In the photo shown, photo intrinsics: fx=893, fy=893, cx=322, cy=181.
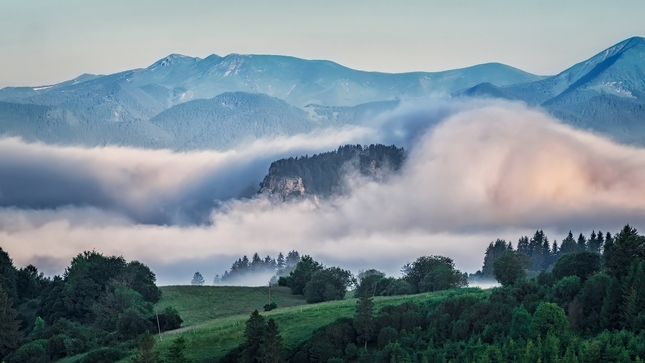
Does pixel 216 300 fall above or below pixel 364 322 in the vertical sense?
above

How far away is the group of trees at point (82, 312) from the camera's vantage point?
131 metres

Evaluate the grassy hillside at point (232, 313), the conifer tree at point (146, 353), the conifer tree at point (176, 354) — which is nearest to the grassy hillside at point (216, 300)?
the grassy hillside at point (232, 313)

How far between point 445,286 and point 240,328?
42178 mm

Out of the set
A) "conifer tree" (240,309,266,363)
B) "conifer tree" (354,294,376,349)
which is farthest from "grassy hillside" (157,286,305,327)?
"conifer tree" (354,294,376,349)

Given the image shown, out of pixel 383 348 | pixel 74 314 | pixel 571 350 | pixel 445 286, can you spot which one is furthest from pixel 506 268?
pixel 74 314

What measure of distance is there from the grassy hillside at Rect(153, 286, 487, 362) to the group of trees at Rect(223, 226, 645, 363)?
5.60 meters

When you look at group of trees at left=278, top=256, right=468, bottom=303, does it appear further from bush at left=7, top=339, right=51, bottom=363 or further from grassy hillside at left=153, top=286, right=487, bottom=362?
bush at left=7, top=339, right=51, bottom=363

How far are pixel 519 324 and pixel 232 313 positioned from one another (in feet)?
185

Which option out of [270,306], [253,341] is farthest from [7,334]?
[253,341]

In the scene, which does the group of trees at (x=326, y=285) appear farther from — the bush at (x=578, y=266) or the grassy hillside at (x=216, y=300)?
the bush at (x=578, y=266)

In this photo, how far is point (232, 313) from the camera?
145 m

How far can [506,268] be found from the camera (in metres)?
143

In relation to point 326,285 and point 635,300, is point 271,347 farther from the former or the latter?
point 326,285

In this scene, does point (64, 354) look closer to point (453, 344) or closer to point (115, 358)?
point (115, 358)
